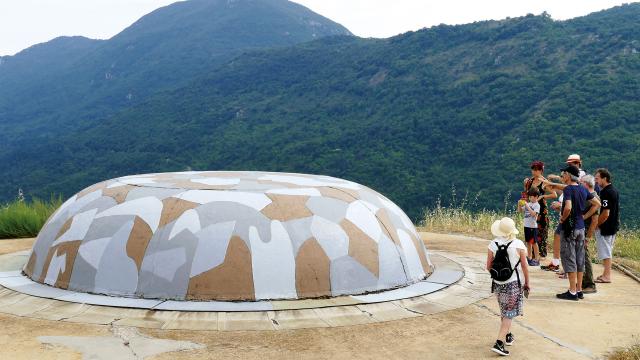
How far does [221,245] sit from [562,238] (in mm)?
4768

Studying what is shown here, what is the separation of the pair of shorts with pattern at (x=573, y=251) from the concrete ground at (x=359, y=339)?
2.62 ft

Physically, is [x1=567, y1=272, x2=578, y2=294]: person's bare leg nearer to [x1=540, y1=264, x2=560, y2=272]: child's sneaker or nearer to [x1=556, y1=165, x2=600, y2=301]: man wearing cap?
[x1=556, y1=165, x2=600, y2=301]: man wearing cap

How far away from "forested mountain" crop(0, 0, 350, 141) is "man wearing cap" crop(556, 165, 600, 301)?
104265 millimetres

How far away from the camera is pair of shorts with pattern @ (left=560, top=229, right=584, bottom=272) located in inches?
330

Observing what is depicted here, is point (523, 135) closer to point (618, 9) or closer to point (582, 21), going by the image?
point (582, 21)

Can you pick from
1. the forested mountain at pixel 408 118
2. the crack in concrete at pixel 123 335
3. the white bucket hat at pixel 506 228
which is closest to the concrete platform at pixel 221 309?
the crack in concrete at pixel 123 335

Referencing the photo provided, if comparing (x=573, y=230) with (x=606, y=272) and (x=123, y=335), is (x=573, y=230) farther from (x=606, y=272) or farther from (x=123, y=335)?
(x=123, y=335)

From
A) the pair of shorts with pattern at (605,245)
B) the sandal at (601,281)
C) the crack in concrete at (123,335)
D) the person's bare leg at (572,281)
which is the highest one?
the crack in concrete at (123,335)

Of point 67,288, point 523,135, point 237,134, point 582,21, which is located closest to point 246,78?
point 237,134

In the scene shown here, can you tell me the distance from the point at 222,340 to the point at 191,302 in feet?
3.69

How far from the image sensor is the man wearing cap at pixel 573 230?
833cm

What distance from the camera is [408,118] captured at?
64.2 m

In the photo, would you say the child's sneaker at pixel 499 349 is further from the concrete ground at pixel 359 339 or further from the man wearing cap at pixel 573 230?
the man wearing cap at pixel 573 230

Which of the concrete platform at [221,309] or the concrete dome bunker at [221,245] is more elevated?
the concrete dome bunker at [221,245]
